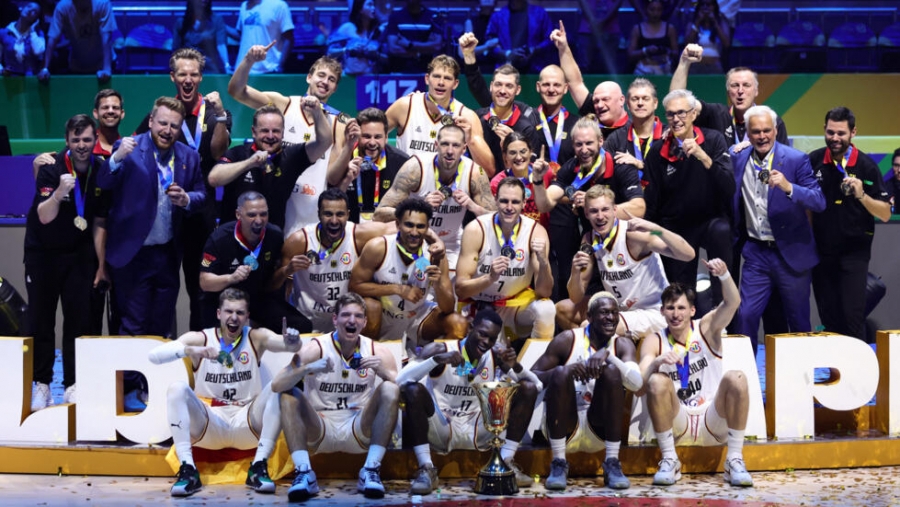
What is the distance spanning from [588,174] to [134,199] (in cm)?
264

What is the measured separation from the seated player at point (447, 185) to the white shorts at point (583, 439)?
144cm

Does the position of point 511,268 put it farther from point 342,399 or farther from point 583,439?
point 342,399

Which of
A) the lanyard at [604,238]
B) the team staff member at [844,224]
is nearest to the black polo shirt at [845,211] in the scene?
the team staff member at [844,224]

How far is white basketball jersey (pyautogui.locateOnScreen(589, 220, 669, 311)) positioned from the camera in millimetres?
6922

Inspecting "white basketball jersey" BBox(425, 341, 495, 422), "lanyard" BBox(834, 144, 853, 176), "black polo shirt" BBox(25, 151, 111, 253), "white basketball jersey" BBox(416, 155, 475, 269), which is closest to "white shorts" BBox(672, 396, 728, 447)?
"white basketball jersey" BBox(425, 341, 495, 422)

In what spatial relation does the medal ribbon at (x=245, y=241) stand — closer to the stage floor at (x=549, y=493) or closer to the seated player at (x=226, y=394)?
the seated player at (x=226, y=394)

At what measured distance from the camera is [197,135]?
747 cm

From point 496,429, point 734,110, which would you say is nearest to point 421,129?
point 734,110

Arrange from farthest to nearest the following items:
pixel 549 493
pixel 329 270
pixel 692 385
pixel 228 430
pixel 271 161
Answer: pixel 271 161, pixel 329 270, pixel 692 385, pixel 228 430, pixel 549 493

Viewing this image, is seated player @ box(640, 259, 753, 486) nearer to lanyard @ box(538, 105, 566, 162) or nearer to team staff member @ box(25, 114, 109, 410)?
lanyard @ box(538, 105, 566, 162)

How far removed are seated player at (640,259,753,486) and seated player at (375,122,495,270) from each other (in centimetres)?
146

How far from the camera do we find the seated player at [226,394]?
6.16 metres

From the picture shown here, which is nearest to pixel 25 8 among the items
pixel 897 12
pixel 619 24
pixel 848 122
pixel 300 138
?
pixel 300 138

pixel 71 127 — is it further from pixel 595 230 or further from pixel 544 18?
pixel 544 18
